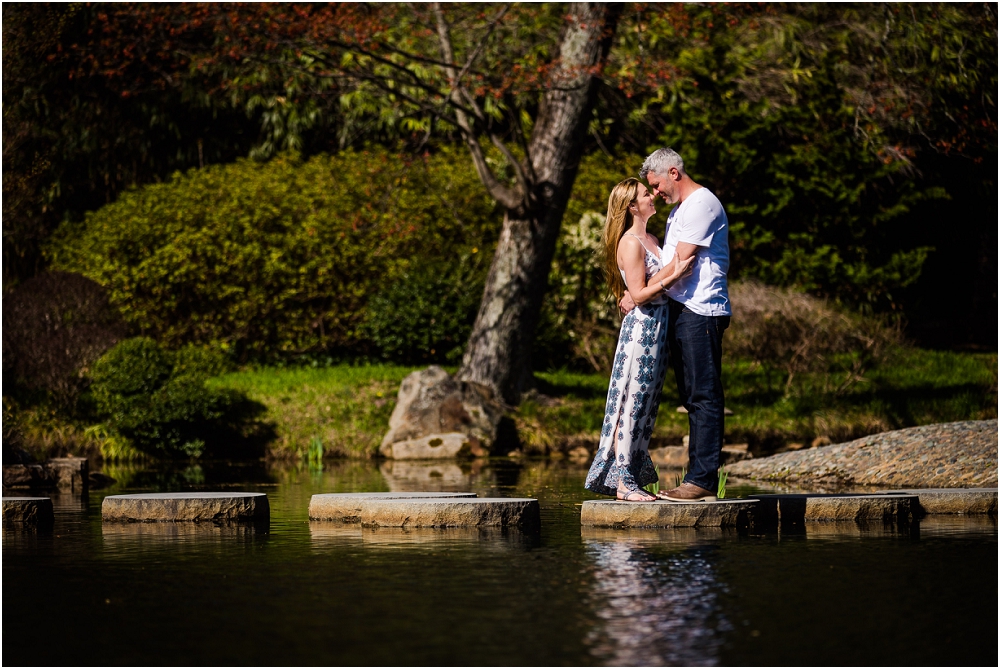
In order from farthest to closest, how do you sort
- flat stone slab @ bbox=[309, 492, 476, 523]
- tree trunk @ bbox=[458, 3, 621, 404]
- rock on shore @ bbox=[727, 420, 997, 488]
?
tree trunk @ bbox=[458, 3, 621, 404]
rock on shore @ bbox=[727, 420, 997, 488]
flat stone slab @ bbox=[309, 492, 476, 523]

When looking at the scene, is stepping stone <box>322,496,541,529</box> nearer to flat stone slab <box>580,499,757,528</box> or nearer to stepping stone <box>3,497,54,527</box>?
flat stone slab <box>580,499,757,528</box>

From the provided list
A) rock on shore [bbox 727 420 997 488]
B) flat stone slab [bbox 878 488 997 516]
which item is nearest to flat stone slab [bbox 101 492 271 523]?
flat stone slab [bbox 878 488 997 516]

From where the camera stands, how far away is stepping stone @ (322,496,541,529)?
8430mm

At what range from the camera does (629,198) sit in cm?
862

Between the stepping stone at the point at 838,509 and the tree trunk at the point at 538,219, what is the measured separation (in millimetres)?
9878

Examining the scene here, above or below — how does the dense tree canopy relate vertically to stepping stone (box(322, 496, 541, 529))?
above

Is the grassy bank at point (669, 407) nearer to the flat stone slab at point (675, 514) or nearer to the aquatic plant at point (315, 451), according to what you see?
the aquatic plant at point (315, 451)

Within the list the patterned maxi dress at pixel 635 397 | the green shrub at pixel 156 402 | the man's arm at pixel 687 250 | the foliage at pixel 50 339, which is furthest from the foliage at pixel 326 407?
the man's arm at pixel 687 250

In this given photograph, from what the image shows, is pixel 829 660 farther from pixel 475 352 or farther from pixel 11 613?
pixel 475 352

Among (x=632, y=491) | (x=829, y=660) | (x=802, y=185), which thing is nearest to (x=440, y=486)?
(x=632, y=491)

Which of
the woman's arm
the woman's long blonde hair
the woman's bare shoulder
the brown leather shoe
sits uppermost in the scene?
the woman's long blonde hair

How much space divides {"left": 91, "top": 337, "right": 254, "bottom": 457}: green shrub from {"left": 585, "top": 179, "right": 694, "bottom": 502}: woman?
9689mm

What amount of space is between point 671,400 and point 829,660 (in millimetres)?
14652

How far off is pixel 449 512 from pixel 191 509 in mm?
1925
